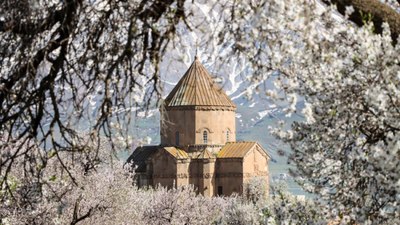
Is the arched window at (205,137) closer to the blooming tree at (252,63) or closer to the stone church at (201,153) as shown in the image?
the stone church at (201,153)

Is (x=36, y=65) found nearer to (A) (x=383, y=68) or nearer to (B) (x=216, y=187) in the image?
(A) (x=383, y=68)

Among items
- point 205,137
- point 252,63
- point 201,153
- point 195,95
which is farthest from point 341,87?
point 195,95

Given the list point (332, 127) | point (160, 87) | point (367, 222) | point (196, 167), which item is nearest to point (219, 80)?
point (160, 87)

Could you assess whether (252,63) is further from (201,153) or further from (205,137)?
(205,137)

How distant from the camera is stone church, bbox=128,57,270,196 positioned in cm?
9269

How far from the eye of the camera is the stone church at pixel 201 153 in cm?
9269

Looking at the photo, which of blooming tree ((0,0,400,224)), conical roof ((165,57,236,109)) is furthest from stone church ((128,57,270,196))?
blooming tree ((0,0,400,224))

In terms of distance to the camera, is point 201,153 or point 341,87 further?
point 201,153

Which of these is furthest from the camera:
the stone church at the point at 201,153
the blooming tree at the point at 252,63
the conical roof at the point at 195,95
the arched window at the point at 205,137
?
the conical roof at the point at 195,95

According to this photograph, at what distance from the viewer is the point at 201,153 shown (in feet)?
308

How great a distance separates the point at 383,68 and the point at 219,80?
1.24 metres

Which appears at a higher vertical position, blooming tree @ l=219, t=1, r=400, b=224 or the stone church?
the stone church

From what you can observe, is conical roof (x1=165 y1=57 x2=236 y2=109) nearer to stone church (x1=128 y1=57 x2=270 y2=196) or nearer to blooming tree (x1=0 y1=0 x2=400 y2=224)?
stone church (x1=128 y1=57 x2=270 y2=196)

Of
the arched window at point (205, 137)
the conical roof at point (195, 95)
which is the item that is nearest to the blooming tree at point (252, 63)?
the conical roof at point (195, 95)
